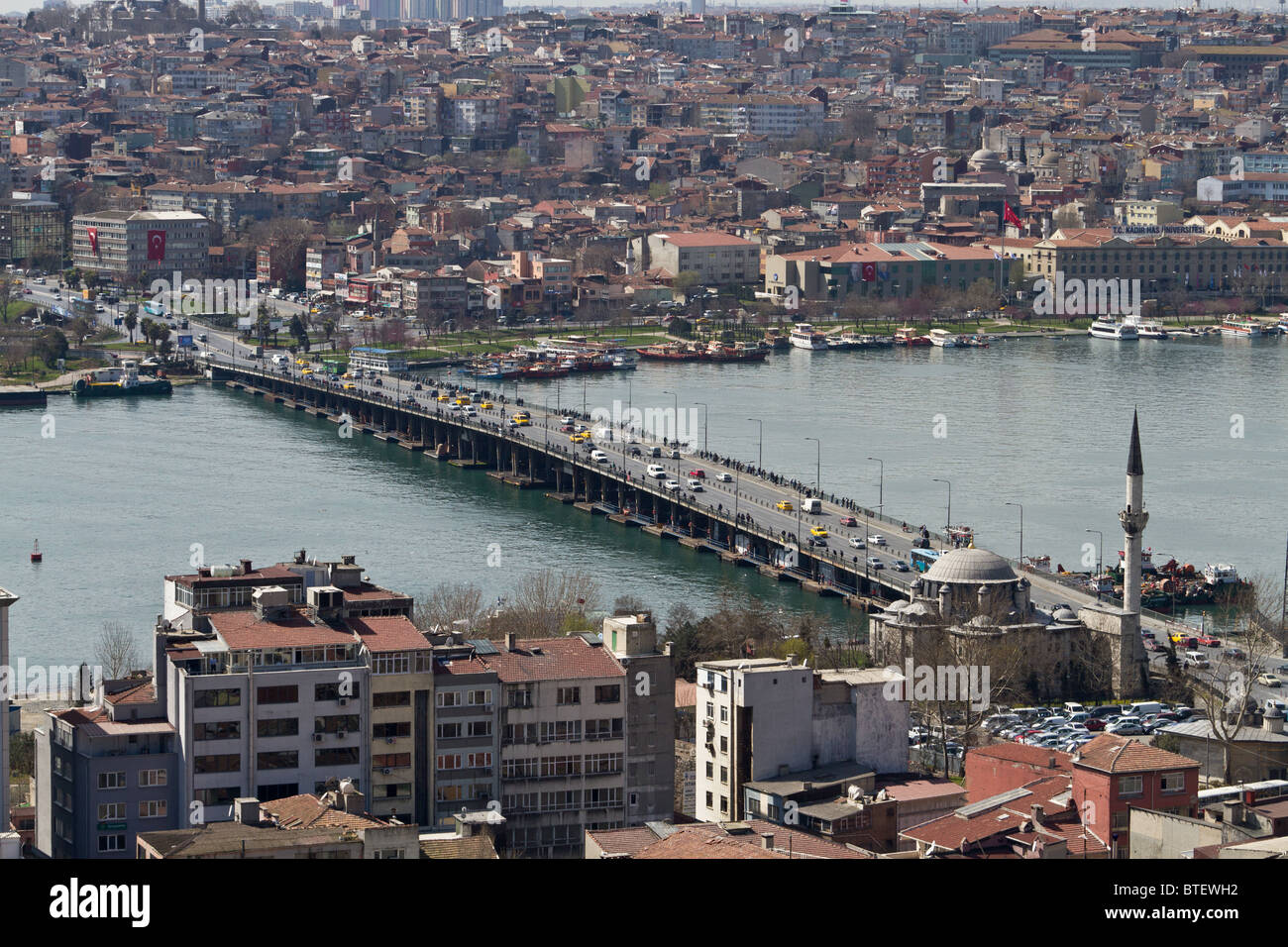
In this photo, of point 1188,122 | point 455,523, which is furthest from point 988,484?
point 1188,122

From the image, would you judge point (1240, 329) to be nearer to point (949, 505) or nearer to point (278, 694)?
point (949, 505)

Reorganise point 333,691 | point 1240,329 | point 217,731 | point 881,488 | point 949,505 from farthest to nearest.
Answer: point 1240,329
point 881,488
point 949,505
point 333,691
point 217,731

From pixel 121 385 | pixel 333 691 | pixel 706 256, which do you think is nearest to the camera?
pixel 333 691

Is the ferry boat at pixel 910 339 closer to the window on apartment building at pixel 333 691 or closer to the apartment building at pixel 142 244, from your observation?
the apartment building at pixel 142 244

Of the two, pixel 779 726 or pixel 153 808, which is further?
pixel 779 726

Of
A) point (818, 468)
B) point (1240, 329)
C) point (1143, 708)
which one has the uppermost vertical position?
point (1143, 708)

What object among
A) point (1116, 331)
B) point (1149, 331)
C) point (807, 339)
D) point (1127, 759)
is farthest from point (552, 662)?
point (1149, 331)
